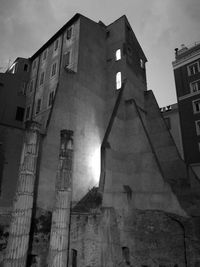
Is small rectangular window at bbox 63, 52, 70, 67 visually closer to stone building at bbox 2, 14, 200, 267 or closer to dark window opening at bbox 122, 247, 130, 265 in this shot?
stone building at bbox 2, 14, 200, 267

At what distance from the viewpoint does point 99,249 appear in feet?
53.7

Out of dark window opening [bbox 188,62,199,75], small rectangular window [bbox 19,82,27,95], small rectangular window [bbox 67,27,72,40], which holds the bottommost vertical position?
small rectangular window [bbox 19,82,27,95]

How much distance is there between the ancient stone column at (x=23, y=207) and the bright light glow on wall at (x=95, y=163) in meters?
9.29

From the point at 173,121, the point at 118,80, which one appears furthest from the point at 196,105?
the point at 118,80

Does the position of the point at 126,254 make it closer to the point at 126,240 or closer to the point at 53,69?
the point at 126,240

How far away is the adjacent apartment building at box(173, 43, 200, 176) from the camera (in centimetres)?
2783

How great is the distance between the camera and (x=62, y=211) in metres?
14.9

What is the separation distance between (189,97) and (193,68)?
14.7ft

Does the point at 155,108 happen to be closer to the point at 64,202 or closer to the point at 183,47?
the point at 183,47

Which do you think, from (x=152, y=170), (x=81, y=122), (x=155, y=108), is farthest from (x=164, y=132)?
(x=81, y=122)

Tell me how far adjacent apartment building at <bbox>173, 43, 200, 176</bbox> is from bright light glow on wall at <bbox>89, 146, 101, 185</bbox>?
11333 millimetres

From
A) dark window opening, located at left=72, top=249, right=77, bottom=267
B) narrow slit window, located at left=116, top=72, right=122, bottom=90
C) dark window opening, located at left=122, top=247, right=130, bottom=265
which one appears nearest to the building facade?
dark window opening, located at left=72, top=249, right=77, bottom=267

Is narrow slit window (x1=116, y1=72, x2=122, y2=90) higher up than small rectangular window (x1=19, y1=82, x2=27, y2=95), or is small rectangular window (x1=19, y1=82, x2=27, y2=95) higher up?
small rectangular window (x1=19, y1=82, x2=27, y2=95)

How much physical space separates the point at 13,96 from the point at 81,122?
12835 millimetres
